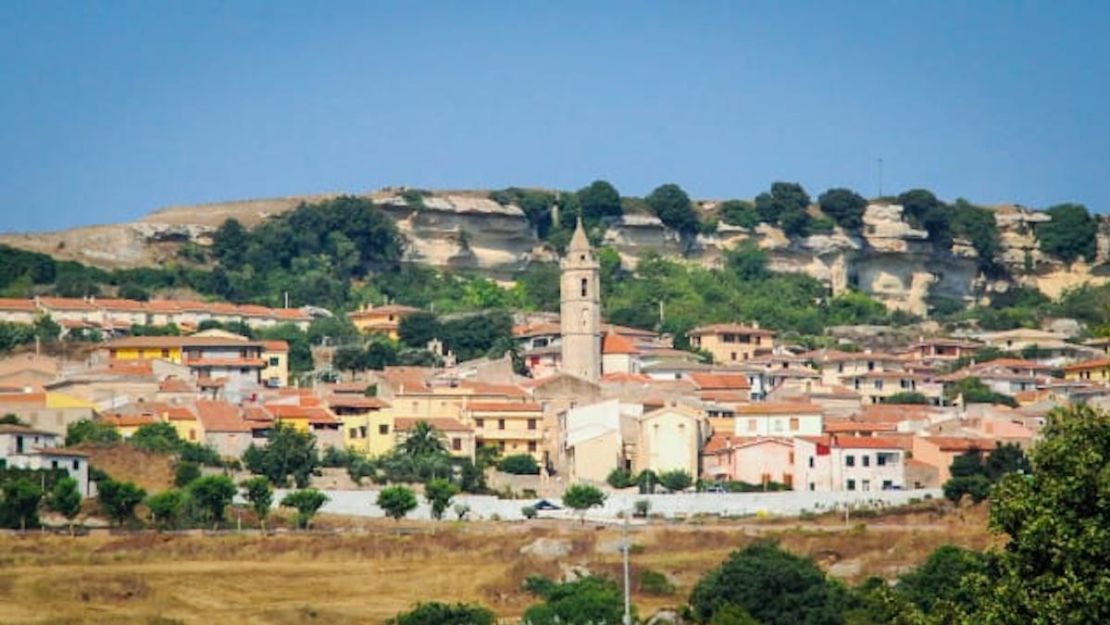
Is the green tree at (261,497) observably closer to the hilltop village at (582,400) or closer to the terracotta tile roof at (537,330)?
the hilltop village at (582,400)

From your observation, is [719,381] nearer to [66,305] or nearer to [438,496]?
[438,496]

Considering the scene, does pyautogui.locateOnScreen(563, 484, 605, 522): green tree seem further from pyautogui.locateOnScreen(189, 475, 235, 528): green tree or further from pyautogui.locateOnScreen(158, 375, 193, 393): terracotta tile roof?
pyautogui.locateOnScreen(158, 375, 193, 393): terracotta tile roof

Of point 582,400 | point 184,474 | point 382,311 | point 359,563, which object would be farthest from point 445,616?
point 382,311

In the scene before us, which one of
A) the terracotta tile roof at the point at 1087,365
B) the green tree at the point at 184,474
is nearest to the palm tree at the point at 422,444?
the green tree at the point at 184,474

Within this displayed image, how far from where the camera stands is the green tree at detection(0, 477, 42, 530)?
57188 mm

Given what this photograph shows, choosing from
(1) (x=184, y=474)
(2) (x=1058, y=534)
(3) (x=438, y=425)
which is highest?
(2) (x=1058, y=534)

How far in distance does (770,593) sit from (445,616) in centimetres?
667

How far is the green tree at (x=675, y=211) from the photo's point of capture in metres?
116

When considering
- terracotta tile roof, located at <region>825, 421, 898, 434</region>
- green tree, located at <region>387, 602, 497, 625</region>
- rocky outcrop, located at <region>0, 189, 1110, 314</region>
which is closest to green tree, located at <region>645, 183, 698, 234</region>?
rocky outcrop, located at <region>0, 189, 1110, 314</region>

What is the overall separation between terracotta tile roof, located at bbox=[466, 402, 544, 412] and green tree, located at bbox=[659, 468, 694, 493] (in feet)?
18.4

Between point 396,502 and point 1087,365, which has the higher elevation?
point 1087,365

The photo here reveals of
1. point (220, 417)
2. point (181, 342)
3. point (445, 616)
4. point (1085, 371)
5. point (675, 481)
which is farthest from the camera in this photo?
point (1085, 371)

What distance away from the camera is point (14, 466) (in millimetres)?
61688

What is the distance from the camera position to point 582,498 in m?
61.4
